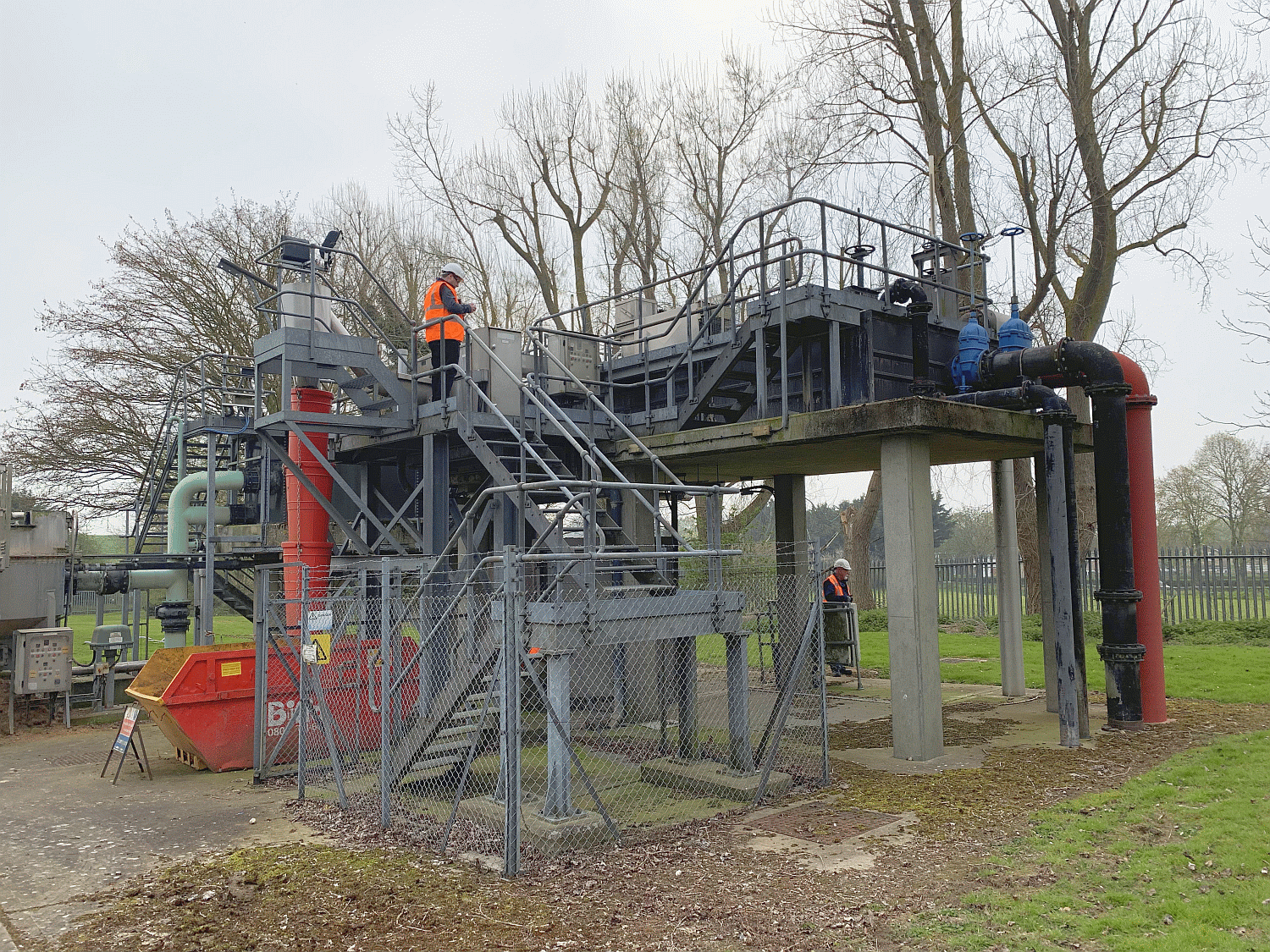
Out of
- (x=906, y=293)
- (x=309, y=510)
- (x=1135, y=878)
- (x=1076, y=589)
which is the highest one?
(x=906, y=293)

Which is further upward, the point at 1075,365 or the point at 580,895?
the point at 1075,365

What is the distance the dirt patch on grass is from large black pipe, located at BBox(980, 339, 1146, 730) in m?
3.45

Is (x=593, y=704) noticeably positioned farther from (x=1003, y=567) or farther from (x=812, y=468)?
(x=1003, y=567)

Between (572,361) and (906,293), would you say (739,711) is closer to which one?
(906,293)

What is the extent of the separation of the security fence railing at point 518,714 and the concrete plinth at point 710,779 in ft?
0.06

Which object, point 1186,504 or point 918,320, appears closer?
point 918,320

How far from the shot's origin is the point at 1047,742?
35.7ft

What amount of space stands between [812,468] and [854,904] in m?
10.1

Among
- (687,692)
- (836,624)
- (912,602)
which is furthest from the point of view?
(836,624)

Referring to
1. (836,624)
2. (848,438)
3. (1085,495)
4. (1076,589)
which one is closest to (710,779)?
(848,438)

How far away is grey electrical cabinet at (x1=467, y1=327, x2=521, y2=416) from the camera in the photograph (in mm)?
13102

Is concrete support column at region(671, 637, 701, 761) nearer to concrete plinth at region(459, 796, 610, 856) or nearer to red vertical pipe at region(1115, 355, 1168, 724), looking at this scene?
concrete plinth at region(459, 796, 610, 856)

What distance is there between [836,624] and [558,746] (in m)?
9.68

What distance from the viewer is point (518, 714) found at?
21.8 ft
